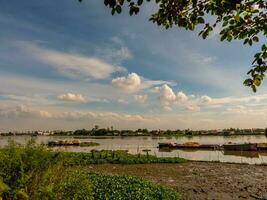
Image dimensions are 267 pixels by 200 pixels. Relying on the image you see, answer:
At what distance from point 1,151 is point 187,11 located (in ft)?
20.1

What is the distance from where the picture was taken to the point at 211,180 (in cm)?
2289

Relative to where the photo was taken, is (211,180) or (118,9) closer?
(118,9)

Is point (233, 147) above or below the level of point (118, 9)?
below

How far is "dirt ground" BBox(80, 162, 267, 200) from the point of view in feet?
59.0

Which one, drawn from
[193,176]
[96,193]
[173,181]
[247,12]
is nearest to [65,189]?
[96,193]

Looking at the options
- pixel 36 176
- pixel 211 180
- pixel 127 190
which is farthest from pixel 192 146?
pixel 36 176

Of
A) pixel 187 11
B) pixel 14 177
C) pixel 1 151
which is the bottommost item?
pixel 14 177

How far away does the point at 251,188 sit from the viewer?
20047mm

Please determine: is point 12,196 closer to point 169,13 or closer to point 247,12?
point 169,13

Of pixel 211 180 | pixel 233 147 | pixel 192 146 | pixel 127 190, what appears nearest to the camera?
pixel 127 190

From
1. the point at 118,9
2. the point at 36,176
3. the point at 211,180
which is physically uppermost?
the point at 118,9

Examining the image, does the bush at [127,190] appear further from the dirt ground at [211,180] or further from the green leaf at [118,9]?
the green leaf at [118,9]

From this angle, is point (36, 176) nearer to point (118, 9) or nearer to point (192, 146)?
point (118, 9)

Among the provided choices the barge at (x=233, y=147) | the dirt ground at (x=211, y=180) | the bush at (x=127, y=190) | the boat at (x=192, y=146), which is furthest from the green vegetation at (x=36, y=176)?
the boat at (x=192, y=146)
